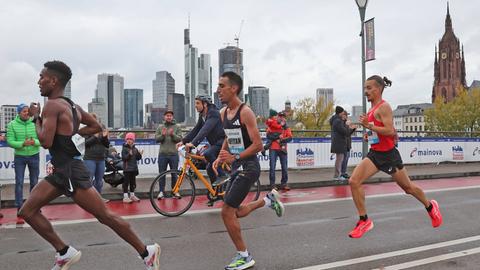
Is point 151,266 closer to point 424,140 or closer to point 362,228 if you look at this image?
point 362,228

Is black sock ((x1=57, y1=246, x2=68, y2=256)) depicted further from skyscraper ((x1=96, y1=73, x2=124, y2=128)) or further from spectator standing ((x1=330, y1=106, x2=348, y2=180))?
skyscraper ((x1=96, y1=73, x2=124, y2=128))

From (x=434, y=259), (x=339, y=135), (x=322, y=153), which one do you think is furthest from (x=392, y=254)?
(x=322, y=153)

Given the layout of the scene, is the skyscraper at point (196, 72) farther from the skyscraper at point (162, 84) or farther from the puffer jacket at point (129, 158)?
the puffer jacket at point (129, 158)

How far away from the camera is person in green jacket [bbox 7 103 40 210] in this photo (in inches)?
305

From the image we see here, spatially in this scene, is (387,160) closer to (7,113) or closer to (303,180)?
(303,180)

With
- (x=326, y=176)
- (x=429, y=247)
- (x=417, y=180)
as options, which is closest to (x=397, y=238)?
(x=429, y=247)

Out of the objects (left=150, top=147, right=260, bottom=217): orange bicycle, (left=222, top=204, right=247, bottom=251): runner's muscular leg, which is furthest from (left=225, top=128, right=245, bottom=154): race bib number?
(left=150, top=147, right=260, bottom=217): orange bicycle

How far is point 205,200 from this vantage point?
9391 millimetres

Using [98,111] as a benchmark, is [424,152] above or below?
below

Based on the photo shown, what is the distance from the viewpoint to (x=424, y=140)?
703 inches

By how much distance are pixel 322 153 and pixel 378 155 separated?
9602 millimetres

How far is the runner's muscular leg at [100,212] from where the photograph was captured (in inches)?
162

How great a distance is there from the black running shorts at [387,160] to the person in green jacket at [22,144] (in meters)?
5.48

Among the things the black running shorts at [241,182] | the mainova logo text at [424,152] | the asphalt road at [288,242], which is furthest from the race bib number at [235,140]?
the mainova logo text at [424,152]
